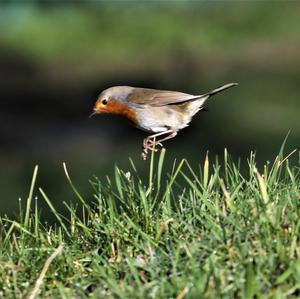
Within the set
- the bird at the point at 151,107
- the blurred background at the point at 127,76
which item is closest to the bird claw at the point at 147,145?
the bird at the point at 151,107

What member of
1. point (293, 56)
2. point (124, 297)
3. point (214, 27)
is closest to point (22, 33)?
point (214, 27)

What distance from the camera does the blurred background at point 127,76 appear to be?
627 inches

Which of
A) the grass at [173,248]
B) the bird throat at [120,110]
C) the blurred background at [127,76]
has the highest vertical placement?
the bird throat at [120,110]

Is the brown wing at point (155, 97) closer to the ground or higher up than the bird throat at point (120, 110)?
higher up

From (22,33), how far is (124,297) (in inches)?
857

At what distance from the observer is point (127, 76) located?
69.8 ft

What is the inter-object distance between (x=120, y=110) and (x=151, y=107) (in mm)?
155

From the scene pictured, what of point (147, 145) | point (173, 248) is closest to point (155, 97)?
point (147, 145)

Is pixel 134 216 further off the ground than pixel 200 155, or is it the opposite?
pixel 134 216

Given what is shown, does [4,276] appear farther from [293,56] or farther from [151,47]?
[293,56]

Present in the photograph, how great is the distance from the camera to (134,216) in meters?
3.29

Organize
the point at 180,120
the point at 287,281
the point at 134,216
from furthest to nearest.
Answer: the point at 180,120
the point at 134,216
the point at 287,281

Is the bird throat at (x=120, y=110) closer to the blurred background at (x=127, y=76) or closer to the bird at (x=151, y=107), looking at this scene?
the bird at (x=151, y=107)

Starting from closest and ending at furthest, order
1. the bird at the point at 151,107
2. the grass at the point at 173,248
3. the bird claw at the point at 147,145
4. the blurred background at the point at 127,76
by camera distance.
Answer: the grass at the point at 173,248 → the bird claw at the point at 147,145 → the bird at the point at 151,107 → the blurred background at the point at 127,76
